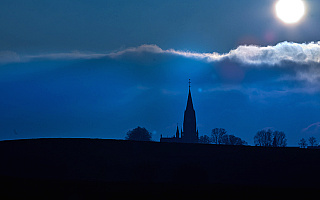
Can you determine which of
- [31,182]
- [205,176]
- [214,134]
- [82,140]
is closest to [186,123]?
[214,134]

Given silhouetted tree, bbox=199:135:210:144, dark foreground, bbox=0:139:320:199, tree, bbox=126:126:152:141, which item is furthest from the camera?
silhouetted tree, bbox=199:135:210:144

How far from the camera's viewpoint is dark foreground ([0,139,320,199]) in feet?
177

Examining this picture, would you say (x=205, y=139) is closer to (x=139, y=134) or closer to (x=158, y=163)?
(x=139, y=134)

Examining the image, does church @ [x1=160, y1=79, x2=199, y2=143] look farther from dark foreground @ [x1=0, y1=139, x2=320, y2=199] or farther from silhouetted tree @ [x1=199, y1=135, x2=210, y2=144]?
dark foreground @ [x1=0, y1=139, x2=320, y2=199]

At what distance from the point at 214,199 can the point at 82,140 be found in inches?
1407

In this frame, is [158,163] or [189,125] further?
[189,125]

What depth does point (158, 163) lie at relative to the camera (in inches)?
2346

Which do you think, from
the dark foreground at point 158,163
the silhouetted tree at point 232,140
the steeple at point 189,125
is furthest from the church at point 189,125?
the dark foreground at point 158,163

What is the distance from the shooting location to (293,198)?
34.0 metres

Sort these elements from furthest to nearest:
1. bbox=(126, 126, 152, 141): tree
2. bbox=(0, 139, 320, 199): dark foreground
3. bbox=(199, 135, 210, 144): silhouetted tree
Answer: bbox=(199, 135, 210, 144): silhouetted tree → bbox=(126, 126, 152, 141): tree → bbox=(0, 139, 320, 199): dark foreground

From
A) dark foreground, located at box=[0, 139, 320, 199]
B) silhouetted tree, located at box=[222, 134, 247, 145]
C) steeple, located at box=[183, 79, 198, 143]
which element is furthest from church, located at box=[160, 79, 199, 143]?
dark foreground, located at box=[0, 139, 320, 199]

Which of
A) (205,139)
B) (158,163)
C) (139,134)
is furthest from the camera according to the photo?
(205,139)

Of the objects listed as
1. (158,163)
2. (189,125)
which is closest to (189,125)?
(189,125)

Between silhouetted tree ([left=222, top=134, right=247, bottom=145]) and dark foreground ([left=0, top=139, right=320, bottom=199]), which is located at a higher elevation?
silhouetted tree ([left=222, top=134, right=247, bottom=145])
